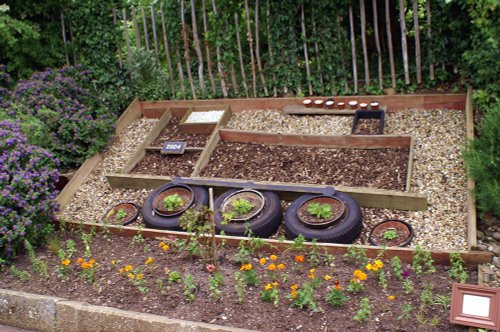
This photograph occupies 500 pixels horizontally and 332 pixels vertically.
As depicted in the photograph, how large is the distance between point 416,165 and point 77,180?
3.70 meters

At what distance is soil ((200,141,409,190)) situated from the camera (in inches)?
206

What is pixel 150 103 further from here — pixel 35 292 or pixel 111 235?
pixel 35 292

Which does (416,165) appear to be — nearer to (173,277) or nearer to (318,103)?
(318,103)

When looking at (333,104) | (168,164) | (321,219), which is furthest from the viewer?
(333,104)

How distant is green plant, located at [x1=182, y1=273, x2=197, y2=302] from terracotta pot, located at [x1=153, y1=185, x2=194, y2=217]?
38.9 inches

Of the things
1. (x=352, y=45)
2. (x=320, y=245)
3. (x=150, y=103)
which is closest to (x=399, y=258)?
(x=320, y=245)

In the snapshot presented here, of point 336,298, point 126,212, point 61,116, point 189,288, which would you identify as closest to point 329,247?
point 336,298

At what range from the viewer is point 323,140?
5.80 m

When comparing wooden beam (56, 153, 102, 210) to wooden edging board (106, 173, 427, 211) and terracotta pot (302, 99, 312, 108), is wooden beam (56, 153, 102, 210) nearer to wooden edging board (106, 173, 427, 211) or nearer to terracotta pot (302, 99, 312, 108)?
wooden edging board (106, 173, 427, 211)

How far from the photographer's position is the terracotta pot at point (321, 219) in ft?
15.0

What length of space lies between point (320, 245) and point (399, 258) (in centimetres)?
62

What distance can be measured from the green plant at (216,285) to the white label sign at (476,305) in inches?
Result: 66.7

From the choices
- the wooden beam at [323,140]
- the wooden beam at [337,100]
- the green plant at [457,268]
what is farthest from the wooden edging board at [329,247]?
the wooden beam at [337,100]

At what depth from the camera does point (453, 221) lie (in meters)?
4.63
